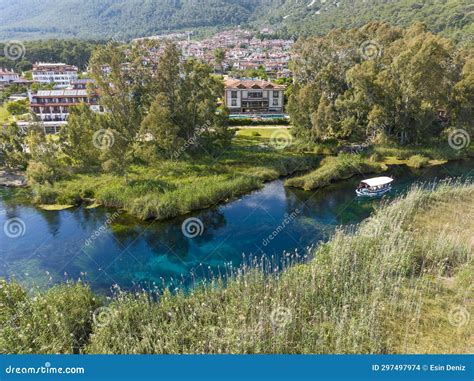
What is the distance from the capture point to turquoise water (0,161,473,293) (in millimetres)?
21359

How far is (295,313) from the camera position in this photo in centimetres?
1380

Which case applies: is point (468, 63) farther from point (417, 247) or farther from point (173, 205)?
point (173, 205)

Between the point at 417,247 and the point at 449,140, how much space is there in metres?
30.5

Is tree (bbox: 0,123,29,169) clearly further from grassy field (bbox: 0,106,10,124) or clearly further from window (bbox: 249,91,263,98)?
window (bbox: 249,91,263,98)

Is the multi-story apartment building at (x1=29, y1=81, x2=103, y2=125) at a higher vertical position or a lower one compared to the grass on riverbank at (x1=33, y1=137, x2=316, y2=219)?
higher

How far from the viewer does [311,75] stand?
53125mm

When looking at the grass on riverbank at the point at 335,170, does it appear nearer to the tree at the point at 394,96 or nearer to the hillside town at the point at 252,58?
the tree at the point at 394,96

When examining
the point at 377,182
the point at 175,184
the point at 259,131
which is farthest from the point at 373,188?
the point at 259,131

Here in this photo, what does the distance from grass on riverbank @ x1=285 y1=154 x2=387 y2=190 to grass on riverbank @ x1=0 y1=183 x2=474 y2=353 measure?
1558 cm

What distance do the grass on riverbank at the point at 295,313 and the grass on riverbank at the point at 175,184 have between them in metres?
13.1

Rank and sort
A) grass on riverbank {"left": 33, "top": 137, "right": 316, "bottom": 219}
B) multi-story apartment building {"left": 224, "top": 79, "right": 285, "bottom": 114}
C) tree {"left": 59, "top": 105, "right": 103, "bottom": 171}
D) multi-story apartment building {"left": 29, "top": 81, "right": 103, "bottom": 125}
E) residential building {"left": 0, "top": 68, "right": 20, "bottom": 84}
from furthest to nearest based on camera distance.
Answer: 1. residential building {"left": 0, "top": 68, "right": 20, "bottom": 84}
2. multi-story apartment building {"left": 224, "top": 79, "right": 285, "bottom": 114}
3. multi-story apartment building {"left": 29, "top": 81, "right": 103, "bottom": 125}
4. tree {"left": 59, "top": 105, "right": 103, "bottom": 171}
5. grass on riverbank {"left": 33, "top": 137, "right": 316, "bottom": 219}

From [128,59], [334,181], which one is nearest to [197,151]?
[128,59]

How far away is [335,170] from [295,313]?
23216mm

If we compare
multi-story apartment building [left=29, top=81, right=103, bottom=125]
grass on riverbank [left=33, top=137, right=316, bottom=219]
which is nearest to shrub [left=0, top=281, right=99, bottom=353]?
grass on riverbank [left=33, top=137, right=316, bottom=219]
